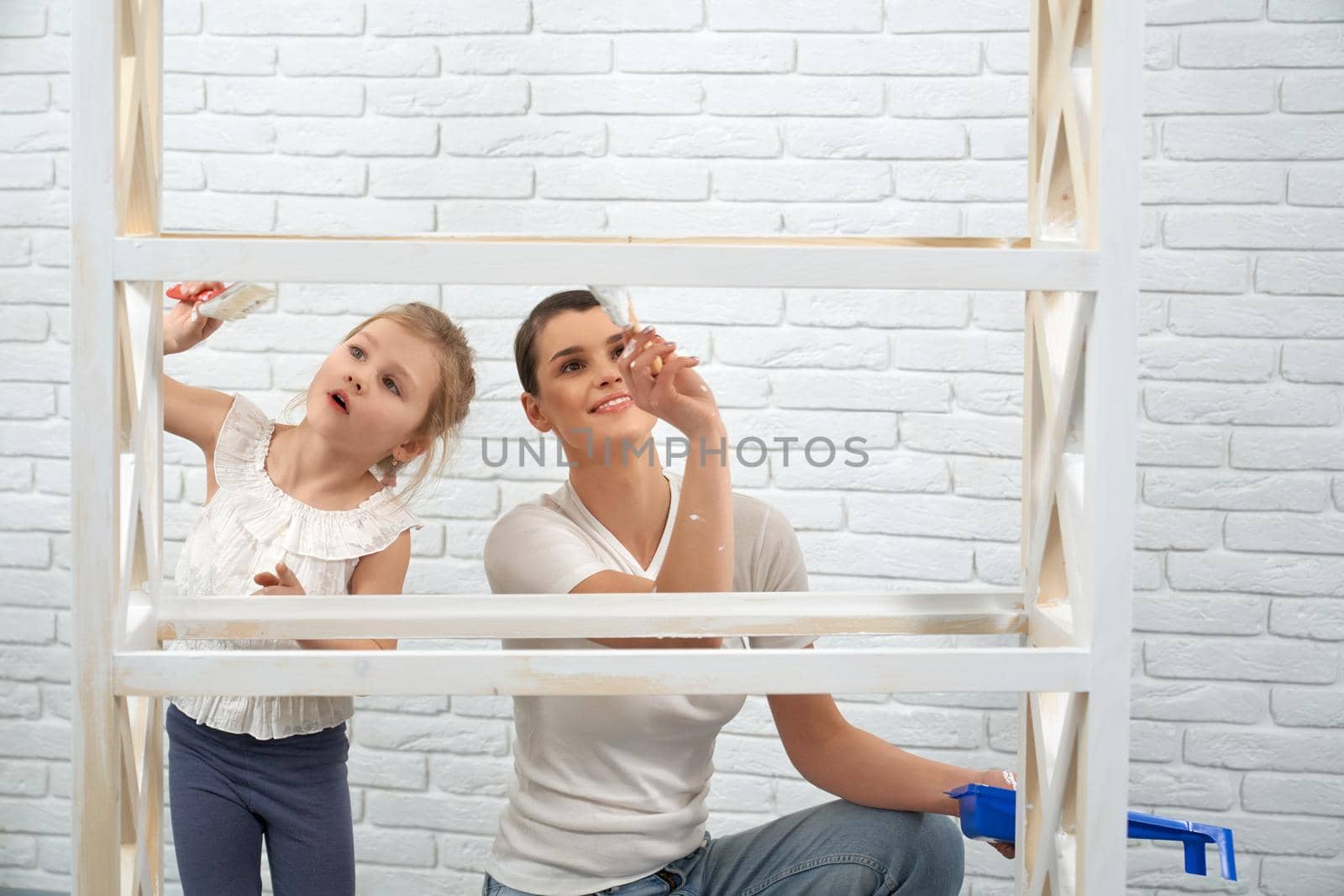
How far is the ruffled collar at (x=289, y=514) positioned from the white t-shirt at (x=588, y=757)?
0.13 m

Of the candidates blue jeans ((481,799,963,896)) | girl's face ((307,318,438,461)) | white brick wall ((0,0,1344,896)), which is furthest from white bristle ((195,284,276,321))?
white brick wall ((0,0,1344,896))

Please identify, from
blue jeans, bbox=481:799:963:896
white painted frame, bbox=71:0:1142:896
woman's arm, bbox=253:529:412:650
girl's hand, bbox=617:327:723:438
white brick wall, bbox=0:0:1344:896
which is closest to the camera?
white painted frame, bbox=71:0:1142:896

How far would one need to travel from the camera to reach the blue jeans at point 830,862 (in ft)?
3.49

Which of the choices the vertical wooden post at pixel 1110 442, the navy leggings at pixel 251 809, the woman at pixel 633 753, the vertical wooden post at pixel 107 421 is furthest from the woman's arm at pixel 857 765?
the vertical wooden post at pixel 107 421

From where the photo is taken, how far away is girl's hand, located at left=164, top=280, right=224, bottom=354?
107 centimetres

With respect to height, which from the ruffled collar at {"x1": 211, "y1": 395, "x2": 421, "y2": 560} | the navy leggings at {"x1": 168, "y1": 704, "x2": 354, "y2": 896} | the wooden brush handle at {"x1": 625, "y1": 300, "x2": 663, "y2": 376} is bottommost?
the navy leggings at {"x1": 168, "y1": 704, "x2": 354, "y2": 896}

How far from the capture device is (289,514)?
3.84 ft

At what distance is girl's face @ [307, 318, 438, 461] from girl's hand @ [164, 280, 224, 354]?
0.43ft

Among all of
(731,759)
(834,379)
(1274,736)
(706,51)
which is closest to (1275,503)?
(1274,736)

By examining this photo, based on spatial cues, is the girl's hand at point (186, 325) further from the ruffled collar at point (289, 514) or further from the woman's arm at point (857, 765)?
the woman's arm at point (857, 765)

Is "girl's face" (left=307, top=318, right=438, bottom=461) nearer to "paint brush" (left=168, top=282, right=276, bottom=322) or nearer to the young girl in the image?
the young girl

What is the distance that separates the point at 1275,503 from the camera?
5.88 ft

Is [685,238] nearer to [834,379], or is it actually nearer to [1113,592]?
[1113,592]

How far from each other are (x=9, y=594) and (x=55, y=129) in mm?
774
